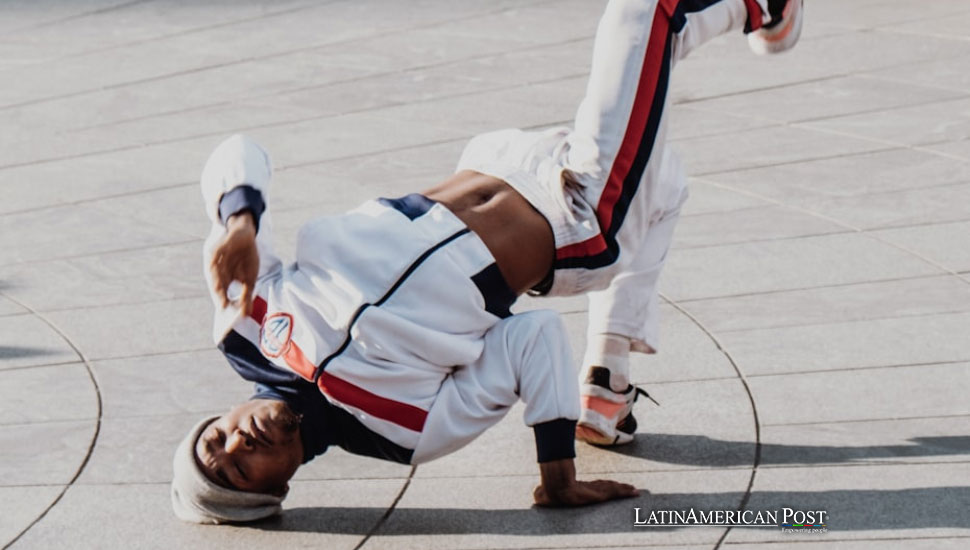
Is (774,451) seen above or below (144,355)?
above

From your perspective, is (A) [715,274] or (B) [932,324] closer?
(B) [932,324]

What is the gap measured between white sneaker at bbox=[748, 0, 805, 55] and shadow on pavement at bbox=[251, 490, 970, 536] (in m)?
1.53

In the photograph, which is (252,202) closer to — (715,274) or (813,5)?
(715,274)

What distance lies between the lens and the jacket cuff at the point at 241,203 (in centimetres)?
449

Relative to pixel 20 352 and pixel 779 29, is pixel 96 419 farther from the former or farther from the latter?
pixel 779 29

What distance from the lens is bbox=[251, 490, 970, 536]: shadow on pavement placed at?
457 cm

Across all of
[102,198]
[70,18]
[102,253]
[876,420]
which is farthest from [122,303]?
[70,18]

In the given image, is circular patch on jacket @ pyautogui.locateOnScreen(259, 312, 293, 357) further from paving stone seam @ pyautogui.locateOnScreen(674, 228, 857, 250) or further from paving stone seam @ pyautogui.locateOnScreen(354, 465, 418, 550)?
paving stone seam @ pyautogui.locateOnScreen(674, 228, 857, 250)

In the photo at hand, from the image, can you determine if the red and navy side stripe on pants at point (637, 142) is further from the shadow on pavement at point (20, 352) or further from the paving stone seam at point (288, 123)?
the paving stone seam at point (288, 123)

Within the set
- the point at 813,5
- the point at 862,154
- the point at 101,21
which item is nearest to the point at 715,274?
the point at 862,154

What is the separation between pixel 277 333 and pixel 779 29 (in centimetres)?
203

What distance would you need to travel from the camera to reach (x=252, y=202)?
4.50 metres

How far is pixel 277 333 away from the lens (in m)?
4.67

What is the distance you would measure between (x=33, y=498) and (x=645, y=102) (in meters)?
2.38
